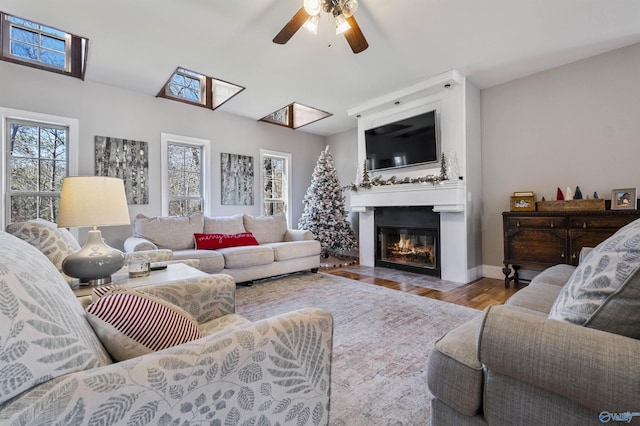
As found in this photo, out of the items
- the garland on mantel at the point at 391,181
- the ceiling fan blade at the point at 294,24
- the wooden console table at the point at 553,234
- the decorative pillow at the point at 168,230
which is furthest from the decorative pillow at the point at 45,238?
the wooden console table at the point at 553,234

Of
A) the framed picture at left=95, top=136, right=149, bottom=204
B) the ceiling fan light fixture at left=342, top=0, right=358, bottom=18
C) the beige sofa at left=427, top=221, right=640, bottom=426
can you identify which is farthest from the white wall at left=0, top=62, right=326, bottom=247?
the beige sofa at left=427, top=221, right=640, bottom=426

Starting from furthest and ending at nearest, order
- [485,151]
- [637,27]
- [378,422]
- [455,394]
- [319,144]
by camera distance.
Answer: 1. [319,144]
2. [485,151]
3. [637,27]
4. [378,422]
5. [455,394]

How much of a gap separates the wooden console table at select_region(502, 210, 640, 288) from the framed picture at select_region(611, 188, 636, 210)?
0.55 feet

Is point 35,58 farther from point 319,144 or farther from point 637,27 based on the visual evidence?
point 637,27

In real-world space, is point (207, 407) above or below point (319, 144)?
below

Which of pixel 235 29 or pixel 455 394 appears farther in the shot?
pixel 235 29

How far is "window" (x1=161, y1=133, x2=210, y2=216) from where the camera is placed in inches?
175

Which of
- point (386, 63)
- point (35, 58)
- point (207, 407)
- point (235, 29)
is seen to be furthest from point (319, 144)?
point (207, 407)

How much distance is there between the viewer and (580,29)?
114 inches

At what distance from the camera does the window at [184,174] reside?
14.6 feet

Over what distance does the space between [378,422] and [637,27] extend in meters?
4.26

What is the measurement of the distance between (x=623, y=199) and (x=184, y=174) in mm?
5605

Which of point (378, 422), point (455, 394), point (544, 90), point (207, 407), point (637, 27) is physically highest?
point (637, 27)

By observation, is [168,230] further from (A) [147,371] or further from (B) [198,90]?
(A) [147,371]
